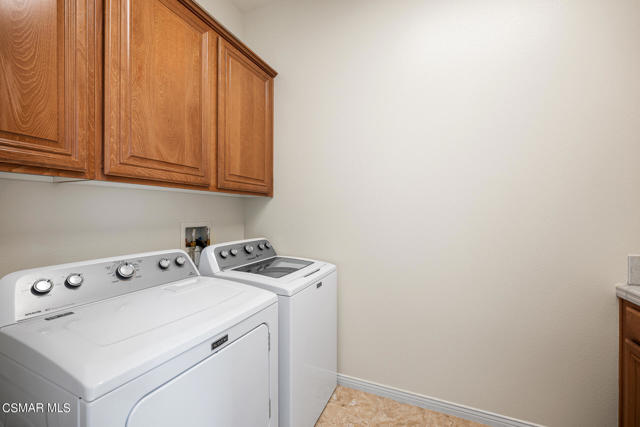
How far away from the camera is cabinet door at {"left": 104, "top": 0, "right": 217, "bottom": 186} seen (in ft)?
3.35

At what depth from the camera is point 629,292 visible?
122 cm

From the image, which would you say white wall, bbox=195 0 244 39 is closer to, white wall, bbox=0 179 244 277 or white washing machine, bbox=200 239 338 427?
white wall, bbox=0 179 244 277

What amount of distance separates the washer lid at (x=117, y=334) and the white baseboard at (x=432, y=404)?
120 centimetres

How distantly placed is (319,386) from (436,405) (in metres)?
0.75

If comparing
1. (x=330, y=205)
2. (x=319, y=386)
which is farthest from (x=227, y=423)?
(x=330, y=205)

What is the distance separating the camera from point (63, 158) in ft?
2.91

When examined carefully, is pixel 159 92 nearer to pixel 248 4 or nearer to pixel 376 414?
pixel 248 4

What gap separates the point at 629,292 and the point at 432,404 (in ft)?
3.89

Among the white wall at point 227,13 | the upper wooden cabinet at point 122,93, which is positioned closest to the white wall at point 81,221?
the upper wooden cabinet at point 122,93

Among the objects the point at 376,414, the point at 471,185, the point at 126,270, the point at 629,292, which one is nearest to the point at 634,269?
the point at 629,292

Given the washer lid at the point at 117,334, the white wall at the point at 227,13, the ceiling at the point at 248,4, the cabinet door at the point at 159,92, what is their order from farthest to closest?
the ceiling at the point at 248,4 → the white wall at the point at 227,13 → the cabinet door at the point at 159,92 → the washer lid at the point at 117,334

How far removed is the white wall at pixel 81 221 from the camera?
1029 mm

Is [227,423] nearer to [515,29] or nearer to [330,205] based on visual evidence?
[330,205]

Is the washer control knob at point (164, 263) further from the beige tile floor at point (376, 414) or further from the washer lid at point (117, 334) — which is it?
Result: the beige tile floor at point (376, 414)
